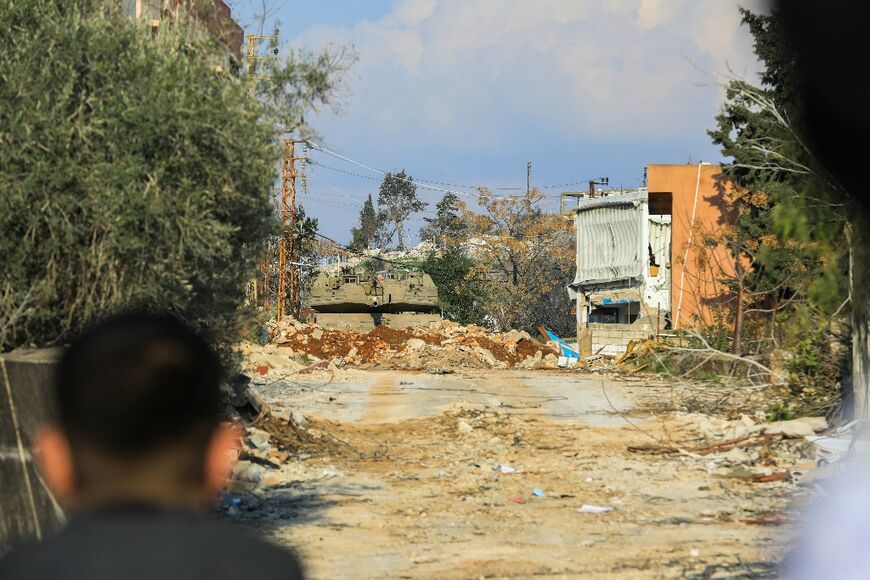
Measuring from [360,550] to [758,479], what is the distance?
16.4 feet

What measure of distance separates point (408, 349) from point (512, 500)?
Result: 25.5 m

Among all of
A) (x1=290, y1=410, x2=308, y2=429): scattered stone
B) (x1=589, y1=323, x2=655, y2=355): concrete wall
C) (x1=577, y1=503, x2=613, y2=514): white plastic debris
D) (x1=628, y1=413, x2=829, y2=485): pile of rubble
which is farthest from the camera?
(x1=589, y1=323, x2=655, y2=355): concrete wall

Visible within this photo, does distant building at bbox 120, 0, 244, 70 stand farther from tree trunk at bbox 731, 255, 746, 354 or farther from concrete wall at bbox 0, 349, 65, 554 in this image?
tree trunk at bbox 731, 255, 746, 354

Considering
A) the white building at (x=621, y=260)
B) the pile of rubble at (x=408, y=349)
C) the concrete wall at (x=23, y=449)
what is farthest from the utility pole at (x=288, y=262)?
the concrete wall at (x=23, y=449)

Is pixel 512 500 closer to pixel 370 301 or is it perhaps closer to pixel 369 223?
pixel 370 301

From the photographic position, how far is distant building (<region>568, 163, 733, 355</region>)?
3659 centimetres

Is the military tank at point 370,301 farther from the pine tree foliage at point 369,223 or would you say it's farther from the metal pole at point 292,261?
the pine tree foliage at point 369,223

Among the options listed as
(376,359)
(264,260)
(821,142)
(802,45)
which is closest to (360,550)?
(264,260)

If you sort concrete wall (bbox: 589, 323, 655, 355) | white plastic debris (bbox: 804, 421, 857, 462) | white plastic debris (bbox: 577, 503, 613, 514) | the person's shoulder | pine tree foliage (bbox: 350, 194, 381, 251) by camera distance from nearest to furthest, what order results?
1. the person's shoulder
2. white plastic debris (bbox: 577, 503, 613, 514)
3. white plastic debris (bbox: 804, 421, 857, 462)
4. concrete wall (bbox: 589, 323, 655, 355)
5. pine tree foliage (bbox: 350, 194, 381, 251)

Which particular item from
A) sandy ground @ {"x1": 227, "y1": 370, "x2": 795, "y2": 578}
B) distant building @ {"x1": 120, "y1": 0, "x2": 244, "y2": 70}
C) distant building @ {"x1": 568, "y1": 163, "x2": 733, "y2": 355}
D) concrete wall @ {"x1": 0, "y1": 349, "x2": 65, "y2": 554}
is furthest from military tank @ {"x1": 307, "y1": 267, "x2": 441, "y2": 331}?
concrete wall @ {"x1": 0, "y1": 349, "x2": 65, "y2": 554}

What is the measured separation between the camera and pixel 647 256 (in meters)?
45.8

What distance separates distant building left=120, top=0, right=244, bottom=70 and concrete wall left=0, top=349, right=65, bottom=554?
11.8ft

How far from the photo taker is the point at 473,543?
9.07 m

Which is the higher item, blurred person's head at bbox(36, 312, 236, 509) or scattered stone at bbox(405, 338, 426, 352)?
blurred person's head at bbox(36, 312, 236, 509)
